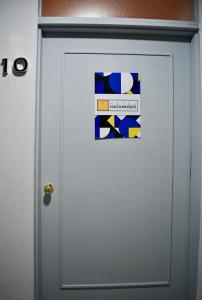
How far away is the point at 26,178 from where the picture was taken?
3.64 feet

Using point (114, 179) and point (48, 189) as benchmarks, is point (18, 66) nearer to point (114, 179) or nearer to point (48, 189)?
point (48, 189)

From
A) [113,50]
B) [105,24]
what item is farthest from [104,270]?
[105,24]

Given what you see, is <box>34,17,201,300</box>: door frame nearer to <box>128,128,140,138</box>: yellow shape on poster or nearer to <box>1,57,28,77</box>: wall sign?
<box>1,57,28,77</box>: wall sign

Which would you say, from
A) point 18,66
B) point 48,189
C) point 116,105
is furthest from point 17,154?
point 116,105

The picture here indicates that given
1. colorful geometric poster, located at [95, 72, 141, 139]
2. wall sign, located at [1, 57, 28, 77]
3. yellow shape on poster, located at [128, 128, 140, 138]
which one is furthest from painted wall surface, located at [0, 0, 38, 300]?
yellow shape on poster, located at [128, 128, 140, 138]

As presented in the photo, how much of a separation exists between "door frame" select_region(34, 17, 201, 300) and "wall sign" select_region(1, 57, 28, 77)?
0.27 ft

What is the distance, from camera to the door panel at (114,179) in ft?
3.83

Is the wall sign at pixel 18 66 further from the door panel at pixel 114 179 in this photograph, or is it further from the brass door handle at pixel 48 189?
the brass door handle at pixel 48 189

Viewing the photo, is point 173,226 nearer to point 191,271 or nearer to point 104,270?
point 191,271

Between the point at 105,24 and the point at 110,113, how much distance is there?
1.81ft

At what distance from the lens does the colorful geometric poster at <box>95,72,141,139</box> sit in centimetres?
116

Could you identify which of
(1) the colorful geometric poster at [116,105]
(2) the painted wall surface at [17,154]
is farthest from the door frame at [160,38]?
(1) the colorful geometric poster at [116,105]

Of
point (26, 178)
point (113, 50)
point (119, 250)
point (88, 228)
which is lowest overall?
point (119, 250)

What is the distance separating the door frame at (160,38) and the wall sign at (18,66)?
84 mm
